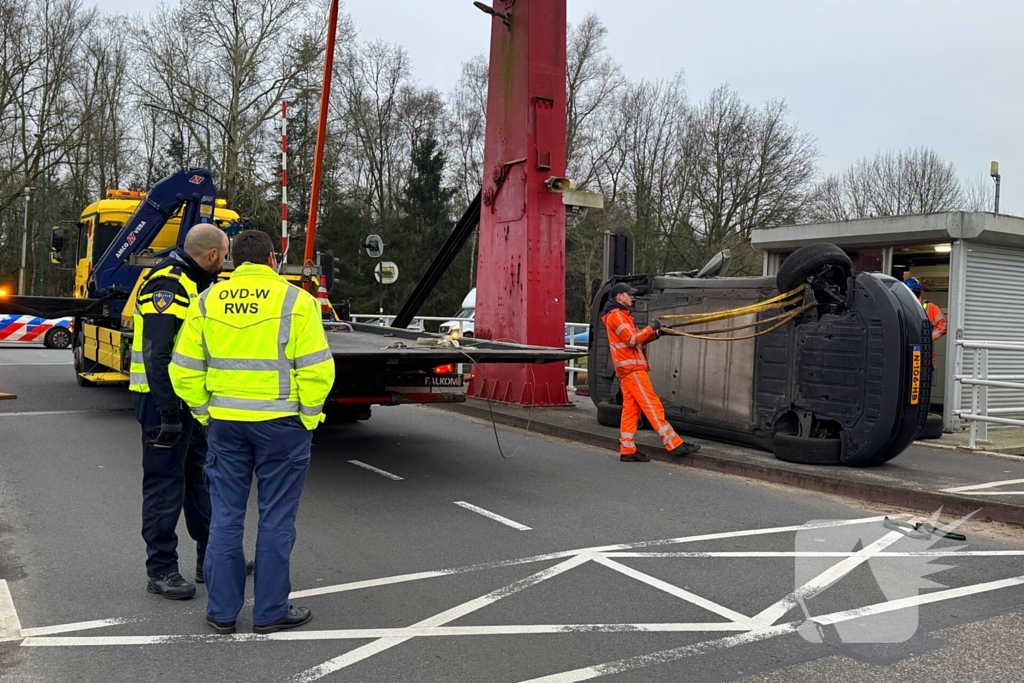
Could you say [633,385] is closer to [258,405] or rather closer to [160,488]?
[160,488]

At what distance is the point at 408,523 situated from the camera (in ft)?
21.3

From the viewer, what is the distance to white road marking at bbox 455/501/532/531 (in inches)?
254

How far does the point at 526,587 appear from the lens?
501 cm

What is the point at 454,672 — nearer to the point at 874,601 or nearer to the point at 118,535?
the point at 874,601

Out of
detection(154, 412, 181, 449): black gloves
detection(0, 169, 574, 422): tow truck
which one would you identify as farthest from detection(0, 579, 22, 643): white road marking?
detection(0, 169, 574, 422): tow truck

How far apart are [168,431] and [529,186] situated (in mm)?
8855

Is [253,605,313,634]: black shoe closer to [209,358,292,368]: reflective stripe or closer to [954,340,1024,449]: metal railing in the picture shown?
[209,358,292,368]: reflective stripe

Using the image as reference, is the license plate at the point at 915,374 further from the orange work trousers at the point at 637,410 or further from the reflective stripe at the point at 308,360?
the reflective stripe at the point at 308,360

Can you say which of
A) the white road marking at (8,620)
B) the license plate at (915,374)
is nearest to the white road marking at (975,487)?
the license plate at (915,374)

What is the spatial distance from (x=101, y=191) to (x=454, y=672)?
45.8 meters

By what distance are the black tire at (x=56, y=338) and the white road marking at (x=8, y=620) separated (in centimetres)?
2406

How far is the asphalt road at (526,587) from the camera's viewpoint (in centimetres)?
393

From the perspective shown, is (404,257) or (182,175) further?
(404,257)

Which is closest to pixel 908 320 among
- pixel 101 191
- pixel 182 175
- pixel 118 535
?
pixel 118 535
